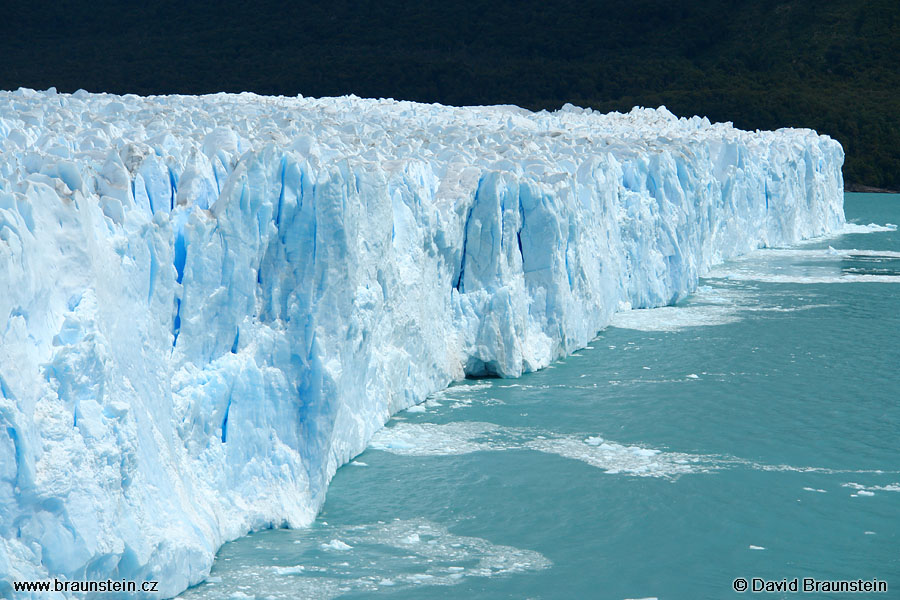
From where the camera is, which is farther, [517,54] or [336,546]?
[517,54]

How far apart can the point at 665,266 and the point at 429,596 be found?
997 centimetres

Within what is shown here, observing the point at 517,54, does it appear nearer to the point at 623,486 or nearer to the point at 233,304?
the point at 623,486

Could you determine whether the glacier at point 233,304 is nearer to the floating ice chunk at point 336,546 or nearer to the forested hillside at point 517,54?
the floating ice chunk at point 336,546

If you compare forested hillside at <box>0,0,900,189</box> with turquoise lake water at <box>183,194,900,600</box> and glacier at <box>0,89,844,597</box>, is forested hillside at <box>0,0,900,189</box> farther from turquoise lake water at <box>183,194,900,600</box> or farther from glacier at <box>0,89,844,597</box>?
turquoise lake water at <box>183,194,900,600</box>

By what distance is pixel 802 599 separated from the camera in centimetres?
645

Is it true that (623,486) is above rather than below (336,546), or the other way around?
below

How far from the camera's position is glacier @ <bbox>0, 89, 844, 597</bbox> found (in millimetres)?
5223

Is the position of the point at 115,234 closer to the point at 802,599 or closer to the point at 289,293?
the point at 289,293

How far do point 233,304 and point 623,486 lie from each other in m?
3.13

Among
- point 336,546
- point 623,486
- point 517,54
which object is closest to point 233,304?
point 336,546

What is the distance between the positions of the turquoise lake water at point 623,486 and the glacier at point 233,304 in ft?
1.33

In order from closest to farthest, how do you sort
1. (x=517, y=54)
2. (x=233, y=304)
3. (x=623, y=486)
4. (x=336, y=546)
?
1. (x=336, y=546)
2. (x=233, y=304)
3. (x=623, y=486)
4. (x=517, y=54)

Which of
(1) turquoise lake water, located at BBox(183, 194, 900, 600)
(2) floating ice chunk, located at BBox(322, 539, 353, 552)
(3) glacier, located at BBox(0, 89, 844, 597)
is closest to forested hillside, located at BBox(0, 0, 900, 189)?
(3) glacier, located at BBox(0, 89, 844, 597)

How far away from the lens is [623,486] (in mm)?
8055
